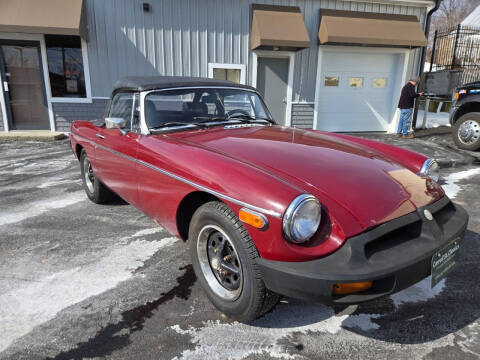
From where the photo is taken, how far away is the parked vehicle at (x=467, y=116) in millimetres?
7602

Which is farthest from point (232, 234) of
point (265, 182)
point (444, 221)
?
point (444, 221)

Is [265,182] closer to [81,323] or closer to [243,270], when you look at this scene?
[243,270]

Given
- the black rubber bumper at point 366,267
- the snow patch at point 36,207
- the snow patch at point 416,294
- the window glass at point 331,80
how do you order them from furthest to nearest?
the window glass at point 331,80, the snow patch at point 36,207, the snow patch at point 416,294, the black rubber bumper at point 366,267

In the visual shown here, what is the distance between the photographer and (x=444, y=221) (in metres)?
2.29

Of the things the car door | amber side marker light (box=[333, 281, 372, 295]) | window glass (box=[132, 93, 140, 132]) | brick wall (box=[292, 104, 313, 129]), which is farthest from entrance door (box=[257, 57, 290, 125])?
amber side marker light (box=[333, 281, 372, 295])

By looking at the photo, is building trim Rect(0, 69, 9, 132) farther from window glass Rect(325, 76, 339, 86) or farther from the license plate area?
the license plate area

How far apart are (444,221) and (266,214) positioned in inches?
51.6

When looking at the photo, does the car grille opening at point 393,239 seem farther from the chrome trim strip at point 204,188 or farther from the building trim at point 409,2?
the building trim at point 409,2

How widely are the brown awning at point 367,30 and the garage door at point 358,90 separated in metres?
0.86

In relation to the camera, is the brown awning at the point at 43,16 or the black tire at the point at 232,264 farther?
the brown awning at the point at 43,16

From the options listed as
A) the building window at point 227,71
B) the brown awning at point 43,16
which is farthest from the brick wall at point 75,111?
the building window at point 227,71

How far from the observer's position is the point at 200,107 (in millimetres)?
3383

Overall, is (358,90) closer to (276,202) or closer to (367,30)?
(367,30)

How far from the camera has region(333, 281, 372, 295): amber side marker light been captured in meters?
1.75
